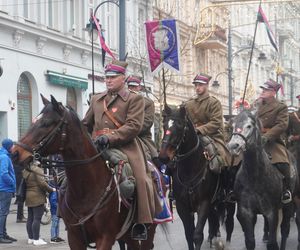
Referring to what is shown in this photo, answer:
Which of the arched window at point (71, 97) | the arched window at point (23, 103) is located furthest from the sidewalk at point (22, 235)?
the arched window at point (71, 97)

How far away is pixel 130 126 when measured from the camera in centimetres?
786

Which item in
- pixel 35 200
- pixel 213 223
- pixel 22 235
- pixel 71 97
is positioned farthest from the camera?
pixel 71 97

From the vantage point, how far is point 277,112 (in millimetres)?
11273

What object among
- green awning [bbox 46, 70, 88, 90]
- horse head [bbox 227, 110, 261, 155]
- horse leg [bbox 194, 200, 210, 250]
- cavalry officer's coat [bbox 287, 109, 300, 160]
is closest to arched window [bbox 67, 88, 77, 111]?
green awning [bbox 46, 70, 88, 90]

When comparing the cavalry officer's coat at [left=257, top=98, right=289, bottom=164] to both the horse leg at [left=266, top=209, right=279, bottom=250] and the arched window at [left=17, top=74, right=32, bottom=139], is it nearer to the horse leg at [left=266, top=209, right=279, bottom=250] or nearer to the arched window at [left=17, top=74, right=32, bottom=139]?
the horse leg at [left=266, top=209, right=279, bottom=250]

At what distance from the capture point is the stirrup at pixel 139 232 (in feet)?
26.6

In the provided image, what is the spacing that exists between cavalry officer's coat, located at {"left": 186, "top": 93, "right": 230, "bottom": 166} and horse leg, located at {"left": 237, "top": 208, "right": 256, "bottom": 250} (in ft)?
4.26

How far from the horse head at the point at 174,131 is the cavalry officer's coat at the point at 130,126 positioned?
1605 mm

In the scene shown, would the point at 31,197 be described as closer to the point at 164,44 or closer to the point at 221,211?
the point at 221,211

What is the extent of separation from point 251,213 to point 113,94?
3438 mm

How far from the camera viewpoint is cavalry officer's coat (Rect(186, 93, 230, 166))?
37.4 feet

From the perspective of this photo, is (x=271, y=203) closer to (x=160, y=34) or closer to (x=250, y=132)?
(x=250, y=132)

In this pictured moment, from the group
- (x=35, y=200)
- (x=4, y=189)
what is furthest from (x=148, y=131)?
(x=4, y=189)

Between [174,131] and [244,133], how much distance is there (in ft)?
3.31
